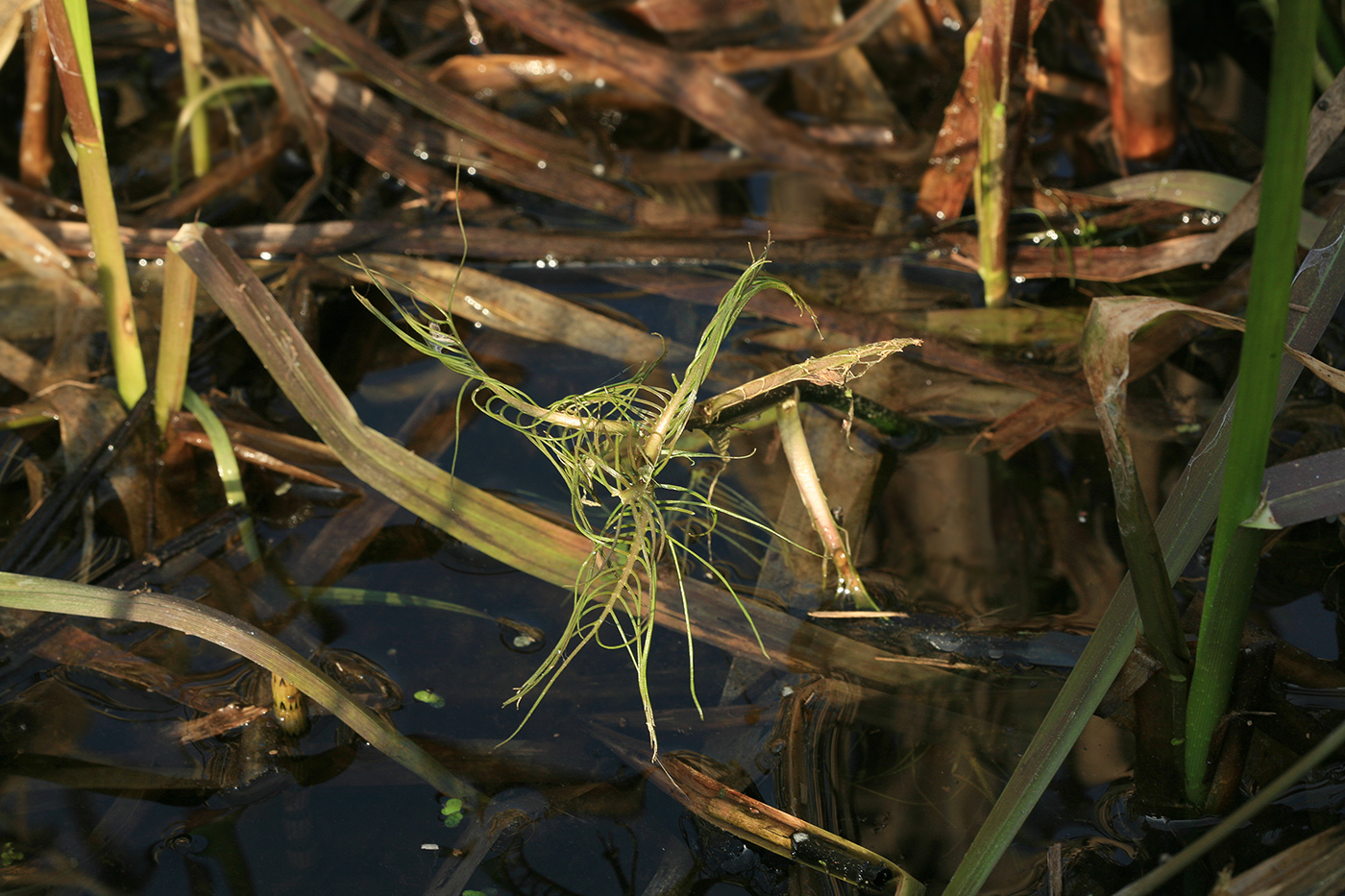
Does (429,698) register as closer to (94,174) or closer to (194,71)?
(94,174)

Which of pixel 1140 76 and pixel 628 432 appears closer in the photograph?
pixel 628 432

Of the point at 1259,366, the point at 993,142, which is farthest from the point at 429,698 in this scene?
the point at 993,142

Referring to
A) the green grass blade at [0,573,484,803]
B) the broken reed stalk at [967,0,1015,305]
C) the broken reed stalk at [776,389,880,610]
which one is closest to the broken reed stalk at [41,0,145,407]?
the green grass blade at [0,573,484,803]

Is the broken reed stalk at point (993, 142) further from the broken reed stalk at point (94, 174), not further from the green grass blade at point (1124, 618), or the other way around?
the broken reed stalk at point (94, 174)

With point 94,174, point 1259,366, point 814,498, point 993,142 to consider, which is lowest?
point 814,498

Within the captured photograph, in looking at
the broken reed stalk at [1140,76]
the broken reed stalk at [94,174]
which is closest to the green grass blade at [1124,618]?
the broken reed stalk at [1140,76]

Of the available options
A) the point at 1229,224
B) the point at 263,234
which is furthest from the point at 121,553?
the point at 1229,224
